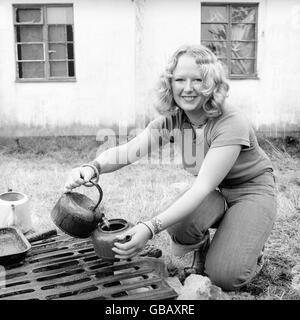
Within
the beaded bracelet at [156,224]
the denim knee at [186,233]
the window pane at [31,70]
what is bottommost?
the denim knee at [186,233]

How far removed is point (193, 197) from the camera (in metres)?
2.38

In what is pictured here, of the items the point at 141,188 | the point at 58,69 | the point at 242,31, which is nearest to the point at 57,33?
the point at 58,69

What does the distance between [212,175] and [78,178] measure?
0.77 m

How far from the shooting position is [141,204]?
4324 millimetres

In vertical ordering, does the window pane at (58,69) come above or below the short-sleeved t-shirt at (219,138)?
above

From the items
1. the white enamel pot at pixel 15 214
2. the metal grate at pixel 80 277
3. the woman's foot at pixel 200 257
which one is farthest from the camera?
the white enamel pot at pixel 15 214

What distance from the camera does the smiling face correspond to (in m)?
2.53

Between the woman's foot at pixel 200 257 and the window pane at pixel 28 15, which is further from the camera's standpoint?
the window pane at pixel 28 15

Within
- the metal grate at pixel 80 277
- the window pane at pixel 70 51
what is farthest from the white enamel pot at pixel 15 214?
the window pane at pixel 70 51

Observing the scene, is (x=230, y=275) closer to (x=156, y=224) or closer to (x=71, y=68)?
(x=156, y=224)

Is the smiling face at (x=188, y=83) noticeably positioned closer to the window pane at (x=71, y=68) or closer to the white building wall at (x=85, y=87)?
the white building wall at (x=85, y=87)

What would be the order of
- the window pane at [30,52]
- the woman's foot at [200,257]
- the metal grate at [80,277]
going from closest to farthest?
the metal grate at [80,277] < the woman's foot at [200,257] < the window pane at [30,52]

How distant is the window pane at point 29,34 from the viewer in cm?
810

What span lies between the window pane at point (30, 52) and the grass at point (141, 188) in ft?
4.96
